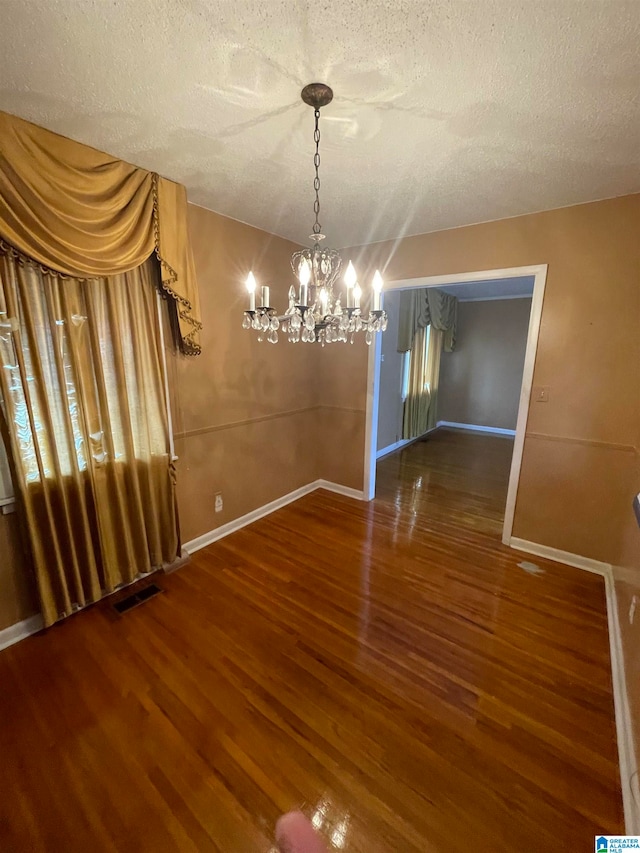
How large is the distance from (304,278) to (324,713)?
1.88 meters

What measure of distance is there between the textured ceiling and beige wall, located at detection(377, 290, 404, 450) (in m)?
2.66

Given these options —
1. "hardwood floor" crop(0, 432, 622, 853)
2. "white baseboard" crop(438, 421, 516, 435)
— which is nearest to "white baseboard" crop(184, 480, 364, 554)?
"hardwood floor" crop(0, 432, 622, 853)

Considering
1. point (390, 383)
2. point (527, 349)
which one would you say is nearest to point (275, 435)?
point (527, 349)

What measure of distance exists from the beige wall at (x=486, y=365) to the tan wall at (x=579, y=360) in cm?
408

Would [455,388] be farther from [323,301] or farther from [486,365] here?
[323,301]

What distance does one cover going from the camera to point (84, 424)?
Answer: 1941 millimetres

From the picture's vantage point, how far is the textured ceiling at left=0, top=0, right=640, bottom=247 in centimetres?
103

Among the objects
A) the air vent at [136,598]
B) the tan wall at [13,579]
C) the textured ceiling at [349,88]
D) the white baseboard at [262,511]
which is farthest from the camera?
the white baseboard at [262,511]

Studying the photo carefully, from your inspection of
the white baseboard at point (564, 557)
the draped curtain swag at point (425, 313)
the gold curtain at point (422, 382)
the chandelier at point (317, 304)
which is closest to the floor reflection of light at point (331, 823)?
the chandelier at point (317, 304)

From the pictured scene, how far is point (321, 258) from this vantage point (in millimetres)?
1550

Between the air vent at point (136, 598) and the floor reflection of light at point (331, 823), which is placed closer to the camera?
the floor reflection of light at point (331, 823)

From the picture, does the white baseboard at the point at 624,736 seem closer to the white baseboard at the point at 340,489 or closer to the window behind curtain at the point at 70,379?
the white baseboard at the point at 340,489

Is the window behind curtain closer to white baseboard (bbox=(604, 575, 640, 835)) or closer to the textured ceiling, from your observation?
the textured ceiling

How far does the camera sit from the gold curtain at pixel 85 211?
1494 millimetres
